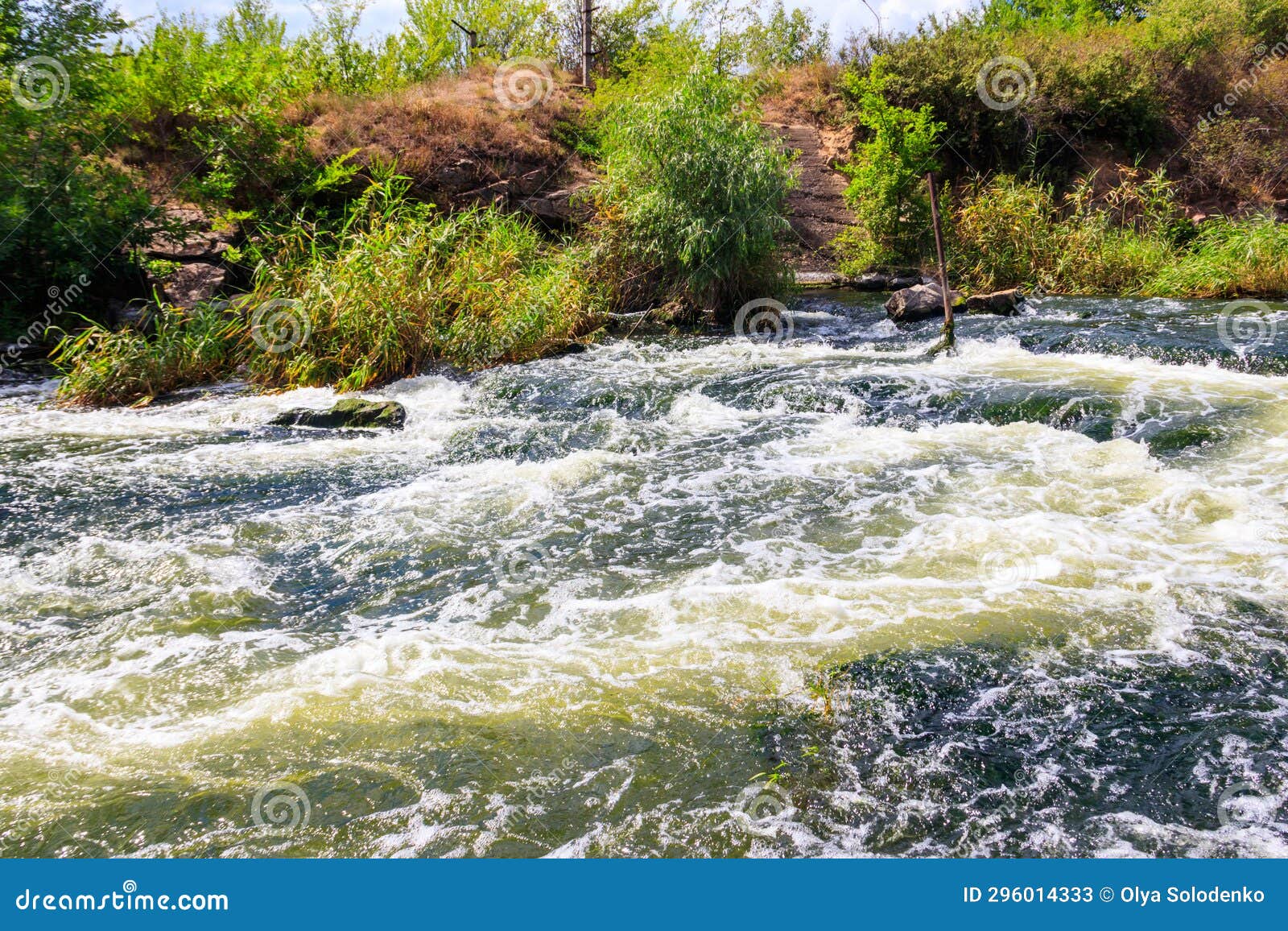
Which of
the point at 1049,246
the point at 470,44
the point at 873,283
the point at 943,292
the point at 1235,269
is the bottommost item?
the point at 943,292

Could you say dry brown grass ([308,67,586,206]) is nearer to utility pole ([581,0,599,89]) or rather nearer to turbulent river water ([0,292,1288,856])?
utility pole ([581,0,599,89])

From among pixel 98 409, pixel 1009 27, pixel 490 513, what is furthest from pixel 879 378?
pixel 1009 27

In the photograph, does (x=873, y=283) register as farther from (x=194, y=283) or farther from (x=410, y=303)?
(x=194, y=283)

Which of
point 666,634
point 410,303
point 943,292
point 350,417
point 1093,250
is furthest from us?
point 1093,250

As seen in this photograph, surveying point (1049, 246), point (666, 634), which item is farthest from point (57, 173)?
point (1049, 246)

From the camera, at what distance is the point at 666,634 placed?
3.82 metres

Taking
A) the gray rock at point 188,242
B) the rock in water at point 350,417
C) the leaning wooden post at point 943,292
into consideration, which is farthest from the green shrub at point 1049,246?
the gray rock at point 188,242

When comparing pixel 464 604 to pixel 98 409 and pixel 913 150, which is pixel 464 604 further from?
pixel 913 150

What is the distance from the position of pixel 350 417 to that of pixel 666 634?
4922 mm

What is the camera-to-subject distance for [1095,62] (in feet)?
55.8

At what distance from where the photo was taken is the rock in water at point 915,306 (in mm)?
10984

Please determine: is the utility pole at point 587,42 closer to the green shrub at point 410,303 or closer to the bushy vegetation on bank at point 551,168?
the bushy vegetation on bank at point 551,168

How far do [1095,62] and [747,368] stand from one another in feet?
44.0

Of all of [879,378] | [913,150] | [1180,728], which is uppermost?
[913,150]
